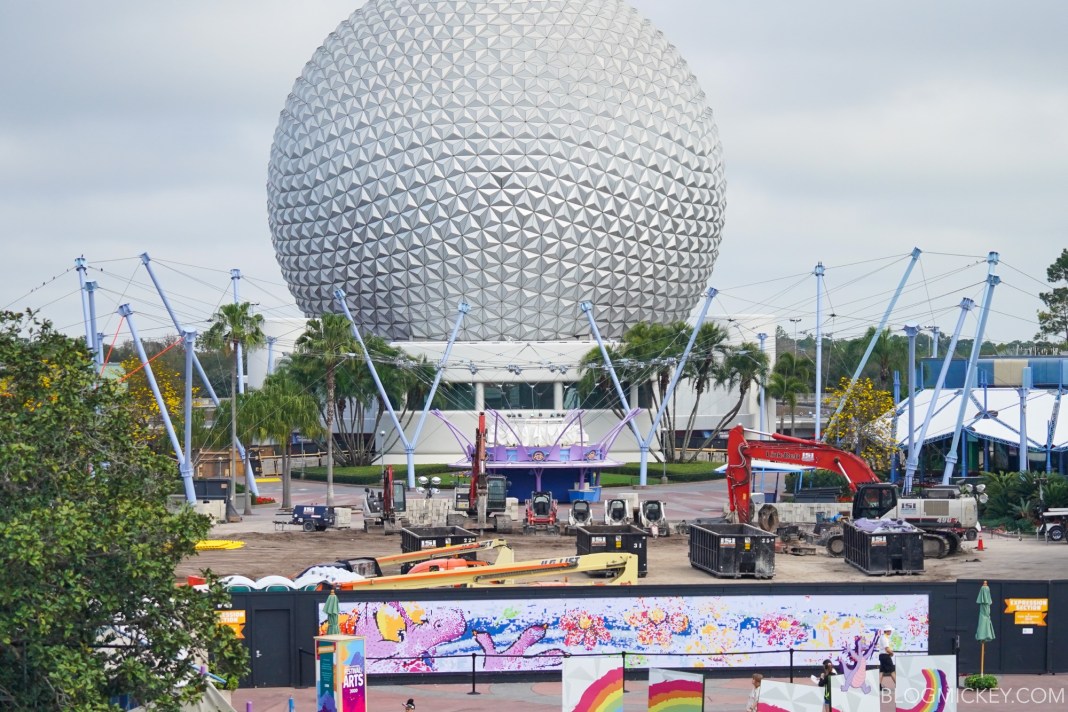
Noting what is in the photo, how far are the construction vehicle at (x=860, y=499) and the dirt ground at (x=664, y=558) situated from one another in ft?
2.48

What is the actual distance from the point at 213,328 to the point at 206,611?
1671 inches

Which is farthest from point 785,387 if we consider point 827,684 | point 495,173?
point 827,684

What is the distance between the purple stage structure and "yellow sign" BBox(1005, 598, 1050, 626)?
112 feet

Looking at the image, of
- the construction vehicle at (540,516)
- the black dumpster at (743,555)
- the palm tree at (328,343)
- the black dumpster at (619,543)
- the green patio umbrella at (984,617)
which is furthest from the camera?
the palm tree at (328,343)

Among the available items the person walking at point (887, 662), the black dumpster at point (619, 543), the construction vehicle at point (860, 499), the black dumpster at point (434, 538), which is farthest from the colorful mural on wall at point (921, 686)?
the construction vehicle at point (860, 499)

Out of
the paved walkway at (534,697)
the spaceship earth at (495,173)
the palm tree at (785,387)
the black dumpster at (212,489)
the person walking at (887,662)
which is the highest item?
the spaceship earth at (495,173)

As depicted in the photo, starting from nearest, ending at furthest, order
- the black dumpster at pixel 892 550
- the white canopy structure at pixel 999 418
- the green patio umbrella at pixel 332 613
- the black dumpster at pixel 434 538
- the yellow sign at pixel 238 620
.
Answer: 1. the green patio umbrella at pixel 332 613
2. the yellow sign at pixel 238 620
3. the black dumpster at pixel 892 550
4. the black dumpster at pixel 434 538
5. the white canopy structure at pixel 999 418

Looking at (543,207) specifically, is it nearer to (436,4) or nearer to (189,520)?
(436,4)

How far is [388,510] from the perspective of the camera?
47.4 meters

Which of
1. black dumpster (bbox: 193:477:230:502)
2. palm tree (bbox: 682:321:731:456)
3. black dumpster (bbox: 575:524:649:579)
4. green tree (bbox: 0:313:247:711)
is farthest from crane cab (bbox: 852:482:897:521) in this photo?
palm tree (bbox: 682:321:731:456)

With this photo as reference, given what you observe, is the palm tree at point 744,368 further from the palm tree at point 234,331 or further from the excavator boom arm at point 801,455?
the excavator boom arm at point 801,455

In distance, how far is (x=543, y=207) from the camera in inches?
3078

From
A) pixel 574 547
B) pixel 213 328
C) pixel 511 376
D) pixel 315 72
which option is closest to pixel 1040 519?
pixel 574 547

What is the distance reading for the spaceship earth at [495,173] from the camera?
78.4 metres
